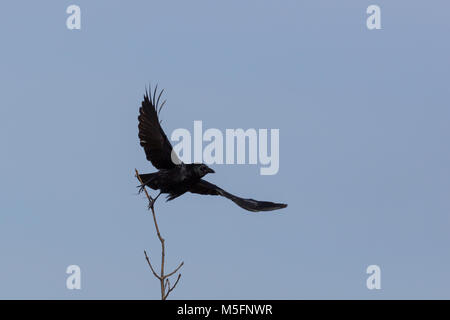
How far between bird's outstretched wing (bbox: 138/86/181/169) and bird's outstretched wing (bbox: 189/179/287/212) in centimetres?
56

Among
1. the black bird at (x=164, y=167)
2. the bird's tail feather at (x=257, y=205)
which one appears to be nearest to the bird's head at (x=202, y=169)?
the black bird at (x=164, y=167)

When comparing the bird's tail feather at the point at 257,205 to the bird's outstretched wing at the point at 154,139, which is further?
the bird's outstretched wing at the point at 154,139

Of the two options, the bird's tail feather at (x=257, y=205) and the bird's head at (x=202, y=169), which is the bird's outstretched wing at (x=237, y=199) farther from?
the bird's head at (x=202, y=169)

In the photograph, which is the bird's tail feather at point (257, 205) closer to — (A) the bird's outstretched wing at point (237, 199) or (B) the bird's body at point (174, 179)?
(A) the bird's outstretched wing at point (237, 199)

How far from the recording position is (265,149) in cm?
1085

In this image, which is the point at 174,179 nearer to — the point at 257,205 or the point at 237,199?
the point at 237,199

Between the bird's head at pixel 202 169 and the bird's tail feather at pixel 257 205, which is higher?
the bird's head at pixel 202 169

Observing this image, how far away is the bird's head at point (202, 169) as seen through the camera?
379 inches

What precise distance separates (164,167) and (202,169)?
0.76 meters
